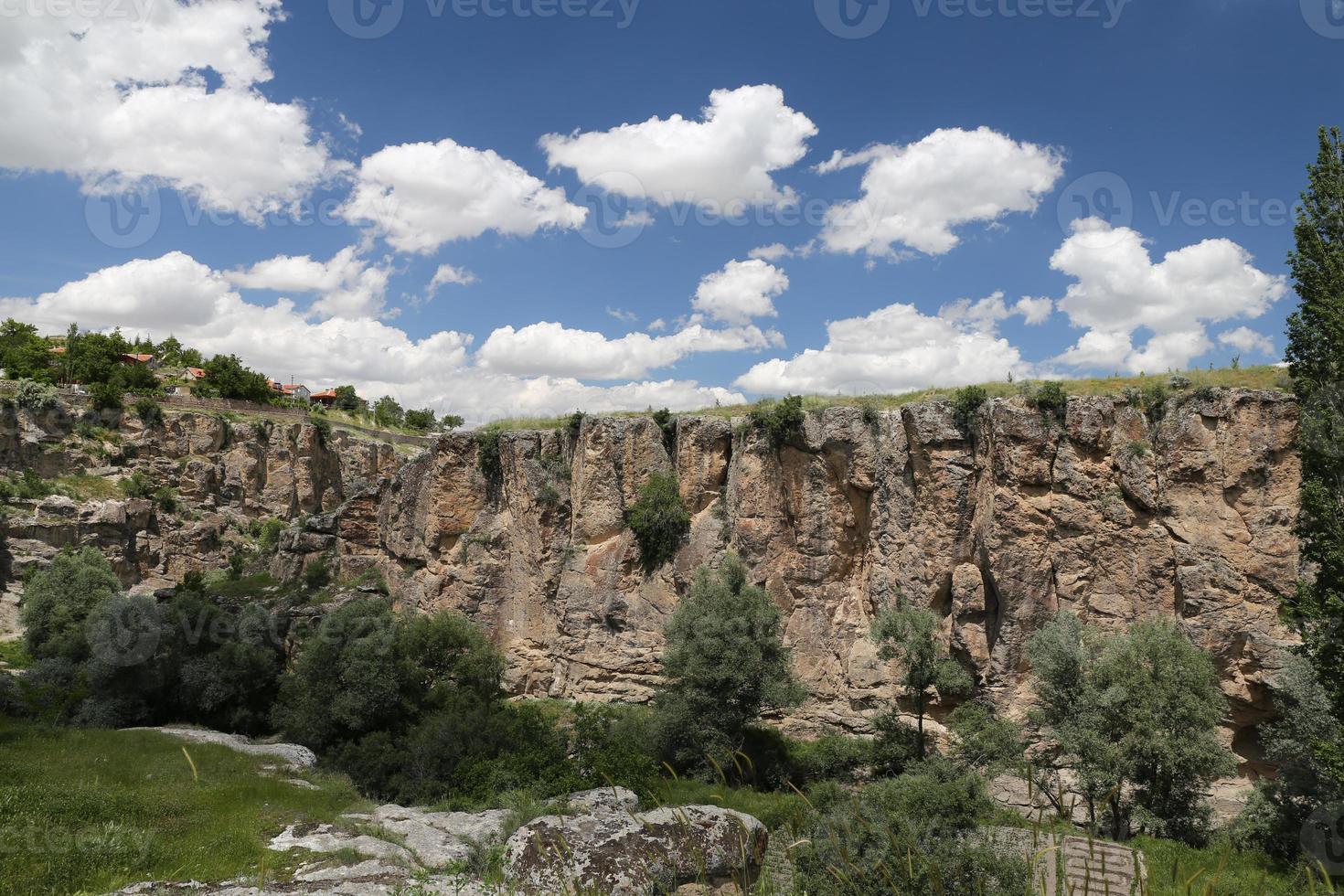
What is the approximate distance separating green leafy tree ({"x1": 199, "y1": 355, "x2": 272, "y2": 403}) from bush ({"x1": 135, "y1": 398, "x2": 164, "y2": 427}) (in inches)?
415

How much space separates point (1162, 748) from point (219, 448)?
205ft

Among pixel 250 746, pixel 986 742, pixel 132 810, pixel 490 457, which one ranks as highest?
Result: pixel 490 457

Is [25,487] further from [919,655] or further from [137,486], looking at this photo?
[919,655]

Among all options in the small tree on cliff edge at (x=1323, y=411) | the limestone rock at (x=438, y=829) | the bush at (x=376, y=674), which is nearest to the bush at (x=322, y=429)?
the bush at (x=376, y=674)

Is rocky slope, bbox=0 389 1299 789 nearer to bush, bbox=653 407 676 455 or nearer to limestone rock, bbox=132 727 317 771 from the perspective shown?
bush, bbox=653 407 676 455

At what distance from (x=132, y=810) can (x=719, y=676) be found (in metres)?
15.7

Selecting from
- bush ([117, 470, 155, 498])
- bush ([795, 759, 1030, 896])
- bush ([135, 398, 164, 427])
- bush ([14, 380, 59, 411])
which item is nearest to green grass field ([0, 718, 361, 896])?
bush ([795, 759, 1030, 896])

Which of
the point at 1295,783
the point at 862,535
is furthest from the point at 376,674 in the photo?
the point at 1295,783

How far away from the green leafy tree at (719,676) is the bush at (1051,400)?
12.3 metres

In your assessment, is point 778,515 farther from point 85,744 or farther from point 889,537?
point 85,744

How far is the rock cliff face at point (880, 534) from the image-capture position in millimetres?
24953

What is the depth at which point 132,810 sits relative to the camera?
14266mm

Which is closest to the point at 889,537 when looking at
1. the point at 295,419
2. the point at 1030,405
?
the point at 1030,405

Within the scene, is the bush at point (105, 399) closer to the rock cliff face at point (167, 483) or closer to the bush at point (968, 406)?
the rock cliff face at point (167, 483)
